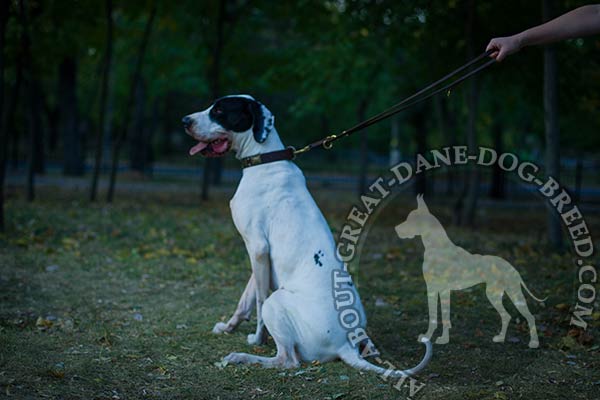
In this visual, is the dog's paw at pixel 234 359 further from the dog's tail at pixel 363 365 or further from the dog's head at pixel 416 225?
the dog's head at pixel 416 225

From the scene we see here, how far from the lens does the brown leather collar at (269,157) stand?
17.5 ft

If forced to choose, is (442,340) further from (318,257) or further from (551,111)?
(551,111)

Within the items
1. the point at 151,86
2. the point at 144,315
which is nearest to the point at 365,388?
the point at 144,315

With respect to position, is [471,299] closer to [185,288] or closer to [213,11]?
[185,288]

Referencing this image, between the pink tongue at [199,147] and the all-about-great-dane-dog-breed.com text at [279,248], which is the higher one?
the pink tongue at [199,147]

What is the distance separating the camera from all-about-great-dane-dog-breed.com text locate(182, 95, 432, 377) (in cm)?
475

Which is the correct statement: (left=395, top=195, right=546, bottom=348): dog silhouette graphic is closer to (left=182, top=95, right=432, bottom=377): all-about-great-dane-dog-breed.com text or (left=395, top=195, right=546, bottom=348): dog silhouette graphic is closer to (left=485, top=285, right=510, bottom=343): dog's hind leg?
(left=485, top=285, right=510, bottom=343): dog's hind leg

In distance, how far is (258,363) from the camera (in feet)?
15.9

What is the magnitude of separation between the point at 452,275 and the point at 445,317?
189 cm

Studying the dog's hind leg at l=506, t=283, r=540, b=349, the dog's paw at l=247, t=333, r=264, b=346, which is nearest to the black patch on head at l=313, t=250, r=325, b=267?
the dog's paw at l=247, t=333, r=264, b=346

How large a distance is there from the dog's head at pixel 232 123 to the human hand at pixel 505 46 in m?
1.73

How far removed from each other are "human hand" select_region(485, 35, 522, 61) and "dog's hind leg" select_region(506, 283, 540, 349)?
8.09 feet

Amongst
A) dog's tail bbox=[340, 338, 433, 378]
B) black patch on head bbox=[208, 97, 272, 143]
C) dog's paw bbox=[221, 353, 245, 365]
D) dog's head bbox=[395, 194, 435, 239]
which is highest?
black patch on head bbox=[208, 97, 272, 143]

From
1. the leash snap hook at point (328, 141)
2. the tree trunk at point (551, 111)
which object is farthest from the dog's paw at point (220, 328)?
the tree trunk at point (551, 111)
